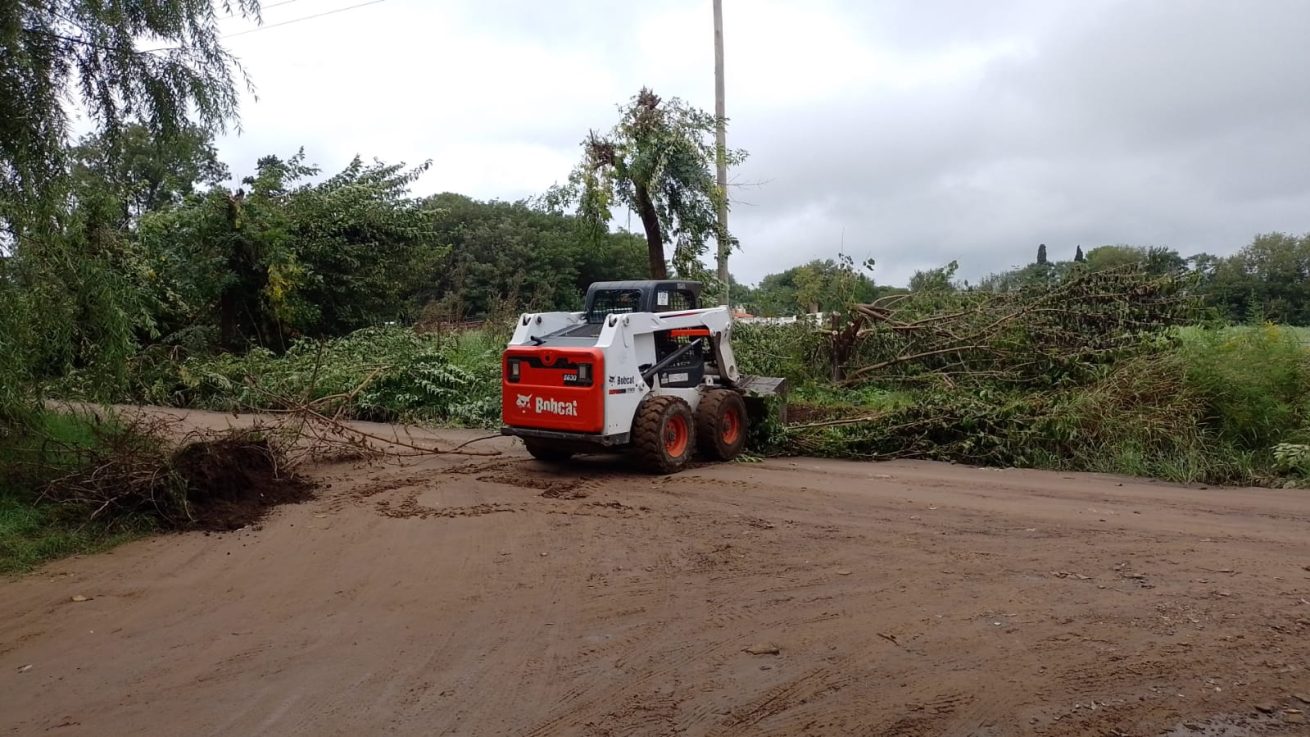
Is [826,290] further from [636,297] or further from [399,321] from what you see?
[399,321]

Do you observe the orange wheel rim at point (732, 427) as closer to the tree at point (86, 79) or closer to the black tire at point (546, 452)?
the black tire at point (546, 452)

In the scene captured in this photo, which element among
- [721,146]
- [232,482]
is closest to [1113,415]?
[721,146]

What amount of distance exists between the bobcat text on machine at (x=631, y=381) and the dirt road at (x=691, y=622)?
1549 mm

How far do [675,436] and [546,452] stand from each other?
1610 mm

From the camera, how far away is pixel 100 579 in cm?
642

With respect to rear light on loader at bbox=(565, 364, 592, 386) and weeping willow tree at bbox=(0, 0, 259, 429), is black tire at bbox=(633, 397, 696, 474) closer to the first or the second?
rear light on loader at bbox=(565, 364, 592, 386)

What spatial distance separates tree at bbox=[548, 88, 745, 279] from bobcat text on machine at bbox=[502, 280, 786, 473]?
200 inches

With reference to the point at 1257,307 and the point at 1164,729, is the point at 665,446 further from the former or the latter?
the point at 1257,307

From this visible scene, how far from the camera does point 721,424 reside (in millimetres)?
10938

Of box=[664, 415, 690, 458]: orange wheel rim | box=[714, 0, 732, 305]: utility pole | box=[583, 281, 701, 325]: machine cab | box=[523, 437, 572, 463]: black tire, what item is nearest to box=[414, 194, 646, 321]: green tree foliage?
box=[714, 0, 732, 305]: utility pole

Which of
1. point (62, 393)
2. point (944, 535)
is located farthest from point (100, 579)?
point (944, 535)

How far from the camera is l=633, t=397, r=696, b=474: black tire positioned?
997 centimetres

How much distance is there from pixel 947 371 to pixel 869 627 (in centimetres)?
951

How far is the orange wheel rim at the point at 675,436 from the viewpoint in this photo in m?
10.3
